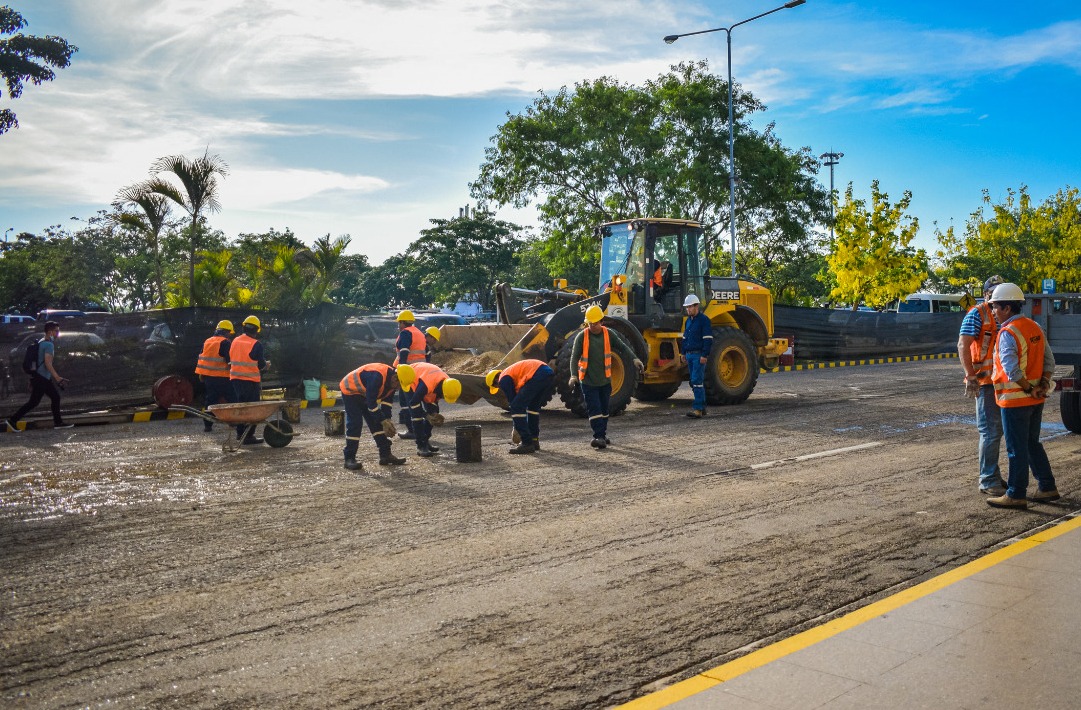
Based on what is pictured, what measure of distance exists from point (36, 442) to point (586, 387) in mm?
7854

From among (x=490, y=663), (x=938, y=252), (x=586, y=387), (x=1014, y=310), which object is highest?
(x=938, y=252)

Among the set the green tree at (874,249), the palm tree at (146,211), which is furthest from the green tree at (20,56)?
the green tree at (874,249)

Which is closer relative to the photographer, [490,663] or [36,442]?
[490,663]

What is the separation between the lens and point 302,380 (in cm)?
1962

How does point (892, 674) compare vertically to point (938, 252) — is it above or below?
below

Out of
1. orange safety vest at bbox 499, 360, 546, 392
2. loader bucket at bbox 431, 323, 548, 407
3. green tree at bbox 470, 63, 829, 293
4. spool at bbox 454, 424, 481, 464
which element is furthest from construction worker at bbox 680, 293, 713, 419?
green tree at bbox 470, 63, 829, 293

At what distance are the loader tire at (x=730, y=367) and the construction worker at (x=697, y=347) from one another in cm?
126

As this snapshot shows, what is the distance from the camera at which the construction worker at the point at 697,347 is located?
1420 centimetres

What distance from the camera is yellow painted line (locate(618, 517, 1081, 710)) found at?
4047mm

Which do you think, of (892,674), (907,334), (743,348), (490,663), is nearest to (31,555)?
(490,663)

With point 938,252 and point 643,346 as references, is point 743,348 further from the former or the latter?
point 938,252

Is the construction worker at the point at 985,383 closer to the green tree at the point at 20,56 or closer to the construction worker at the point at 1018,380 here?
the construction worker at the point at 1018,380

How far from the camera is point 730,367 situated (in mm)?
16484

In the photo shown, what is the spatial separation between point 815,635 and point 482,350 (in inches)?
401
